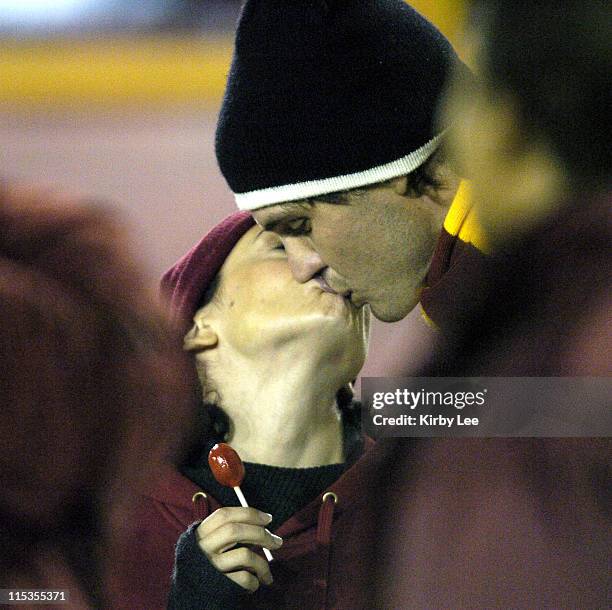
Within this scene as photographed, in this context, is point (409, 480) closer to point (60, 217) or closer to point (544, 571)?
point (544, 571)

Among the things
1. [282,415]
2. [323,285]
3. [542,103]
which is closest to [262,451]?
[282,415]

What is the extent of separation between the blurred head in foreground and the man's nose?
191 millimetres

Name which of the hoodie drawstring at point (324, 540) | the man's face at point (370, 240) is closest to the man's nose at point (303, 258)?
the man's face at point (370, 240)

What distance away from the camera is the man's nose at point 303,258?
0.97 metres

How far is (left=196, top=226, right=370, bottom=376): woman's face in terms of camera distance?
99cm

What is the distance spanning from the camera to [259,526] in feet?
3.10

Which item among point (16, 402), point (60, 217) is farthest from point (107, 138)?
point (16, 402)

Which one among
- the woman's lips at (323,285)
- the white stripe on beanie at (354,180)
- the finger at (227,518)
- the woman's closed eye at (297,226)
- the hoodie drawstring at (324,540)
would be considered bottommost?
the hoodie drawstring at (324,540)

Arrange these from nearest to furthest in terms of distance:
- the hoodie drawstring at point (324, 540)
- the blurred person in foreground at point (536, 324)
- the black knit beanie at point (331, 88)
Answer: the blurred person in foreground at point (536, 324) → the black knit beanie at point (331, 88) → the hoodie drawstring at point (324, 540)

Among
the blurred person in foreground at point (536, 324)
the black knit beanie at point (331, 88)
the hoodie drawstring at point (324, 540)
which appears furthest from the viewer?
the hoodie drawstring at point (324, 540)

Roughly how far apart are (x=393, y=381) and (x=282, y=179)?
0.73 ft

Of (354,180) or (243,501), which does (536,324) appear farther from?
(243,501)

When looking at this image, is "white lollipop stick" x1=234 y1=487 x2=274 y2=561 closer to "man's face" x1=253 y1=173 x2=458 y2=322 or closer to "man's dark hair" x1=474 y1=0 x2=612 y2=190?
"man's face" x1=253 y1=173 x2=458 y2=322

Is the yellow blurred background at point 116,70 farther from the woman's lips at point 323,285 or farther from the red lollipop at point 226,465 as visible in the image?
the red lollipop at point 226,465
